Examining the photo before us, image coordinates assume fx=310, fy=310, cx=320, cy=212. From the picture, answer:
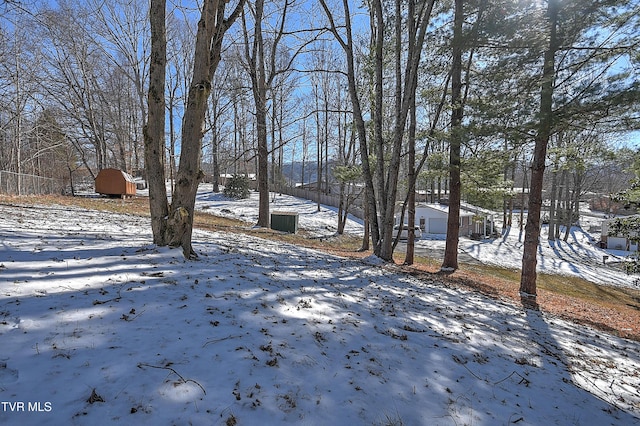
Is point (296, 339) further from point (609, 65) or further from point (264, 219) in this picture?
point (264, 219)

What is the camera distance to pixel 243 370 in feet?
7.91

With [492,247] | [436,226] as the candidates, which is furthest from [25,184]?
[436,226]

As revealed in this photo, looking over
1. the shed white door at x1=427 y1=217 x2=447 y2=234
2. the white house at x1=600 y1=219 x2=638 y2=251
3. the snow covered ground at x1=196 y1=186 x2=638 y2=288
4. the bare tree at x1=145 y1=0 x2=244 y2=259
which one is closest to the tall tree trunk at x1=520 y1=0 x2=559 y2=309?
the bare tree at x1=145 y1=0 x2=244 y2=259

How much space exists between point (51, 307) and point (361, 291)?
13.7 feet

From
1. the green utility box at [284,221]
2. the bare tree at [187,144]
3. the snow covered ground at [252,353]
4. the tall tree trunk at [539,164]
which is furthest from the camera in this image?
the green utility box at [284,221]

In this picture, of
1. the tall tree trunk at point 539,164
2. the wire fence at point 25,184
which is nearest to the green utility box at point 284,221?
the tall tree trunk at point 539,164

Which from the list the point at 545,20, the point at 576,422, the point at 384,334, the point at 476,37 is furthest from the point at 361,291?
the point at 545,20

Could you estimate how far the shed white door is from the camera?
28953mm

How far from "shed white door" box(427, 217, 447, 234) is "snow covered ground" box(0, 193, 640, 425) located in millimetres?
24194

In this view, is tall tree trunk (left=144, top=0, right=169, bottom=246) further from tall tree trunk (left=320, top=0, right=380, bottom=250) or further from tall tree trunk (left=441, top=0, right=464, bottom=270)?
tall tree trunk (left=441, top=0, right=464, bottom=270)

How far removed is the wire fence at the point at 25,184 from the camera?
14.2 metres

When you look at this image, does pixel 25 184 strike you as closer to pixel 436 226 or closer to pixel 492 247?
pixel 492 247
